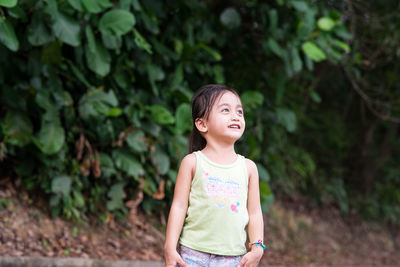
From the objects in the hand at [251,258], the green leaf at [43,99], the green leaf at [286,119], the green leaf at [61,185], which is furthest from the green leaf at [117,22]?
the green leaf at [286,119]

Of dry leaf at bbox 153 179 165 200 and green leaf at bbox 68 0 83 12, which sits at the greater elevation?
green leaf at bbox 68 0 83 12

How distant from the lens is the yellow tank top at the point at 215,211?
2.16 m

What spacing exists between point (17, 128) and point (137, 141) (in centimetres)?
101

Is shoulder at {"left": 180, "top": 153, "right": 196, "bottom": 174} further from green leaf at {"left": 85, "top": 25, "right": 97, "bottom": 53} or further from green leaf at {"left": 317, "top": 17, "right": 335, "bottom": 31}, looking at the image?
green leaf at {"left": 317, "top": 17, "right": 335, "bottom": 31}

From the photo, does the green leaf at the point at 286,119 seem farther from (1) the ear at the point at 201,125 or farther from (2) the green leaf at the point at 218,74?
(1) the ear at the point at 201,125

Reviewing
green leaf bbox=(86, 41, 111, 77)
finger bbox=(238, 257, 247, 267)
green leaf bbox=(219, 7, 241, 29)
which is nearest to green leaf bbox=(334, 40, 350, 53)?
green leaf bbox=(219, 7, 241, 29)

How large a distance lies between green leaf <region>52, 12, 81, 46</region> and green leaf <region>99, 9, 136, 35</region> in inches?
8.0

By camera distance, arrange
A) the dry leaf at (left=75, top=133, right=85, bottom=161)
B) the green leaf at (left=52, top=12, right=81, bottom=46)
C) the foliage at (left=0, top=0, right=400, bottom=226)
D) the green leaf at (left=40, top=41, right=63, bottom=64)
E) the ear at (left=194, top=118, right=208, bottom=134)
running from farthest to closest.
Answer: the dry leaf at (left=75, top=133, right=85, bottom=161), the foliage at (left=0, top=0, right=400, bottom=226), the green leaf at (left=40, top=41, right=63, bottom=64), the green leaf at (left=52, top=12, right=81, bottom=46), the ear at (left=194, top=118, right=208, bottom=134)

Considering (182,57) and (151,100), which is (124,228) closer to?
(151,100)

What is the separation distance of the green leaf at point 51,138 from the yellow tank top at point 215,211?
1940mm

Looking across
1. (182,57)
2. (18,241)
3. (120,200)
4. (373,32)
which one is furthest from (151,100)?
(373,32)

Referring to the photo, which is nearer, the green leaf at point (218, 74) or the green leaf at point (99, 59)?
the green leaf at point (99, 59)

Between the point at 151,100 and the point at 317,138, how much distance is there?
15.7ft

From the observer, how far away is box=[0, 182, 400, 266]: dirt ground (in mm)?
3857
